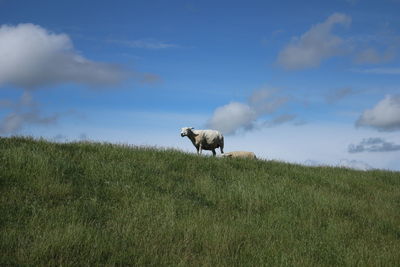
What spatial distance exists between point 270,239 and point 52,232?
139 inches

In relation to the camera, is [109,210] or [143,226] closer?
[143,226]

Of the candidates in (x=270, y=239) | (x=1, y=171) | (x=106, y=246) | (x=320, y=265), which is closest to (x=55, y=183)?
(x=1, y=171)

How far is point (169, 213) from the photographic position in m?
7.46

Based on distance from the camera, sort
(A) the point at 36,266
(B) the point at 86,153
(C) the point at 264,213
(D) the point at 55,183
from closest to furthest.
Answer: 1. (A) the point at 36,266
2. (D) the point at 55,183
3. (C) the point at 264,213
4. (B) the point at 86,153

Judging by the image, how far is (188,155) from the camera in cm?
1277

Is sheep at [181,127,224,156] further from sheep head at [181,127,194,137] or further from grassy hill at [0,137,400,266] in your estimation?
grassy hill at [0,137,400,266]

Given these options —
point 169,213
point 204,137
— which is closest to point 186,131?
point 204,137

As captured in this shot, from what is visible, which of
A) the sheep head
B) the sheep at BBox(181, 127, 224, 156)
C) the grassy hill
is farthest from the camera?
the sheep at BBox(181, 127, 224, 156)

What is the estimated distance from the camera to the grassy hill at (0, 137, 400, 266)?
19.1 ft

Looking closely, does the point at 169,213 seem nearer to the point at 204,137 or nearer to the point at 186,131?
the point at 186,131

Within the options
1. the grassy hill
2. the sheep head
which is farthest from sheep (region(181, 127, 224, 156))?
the grassy hill

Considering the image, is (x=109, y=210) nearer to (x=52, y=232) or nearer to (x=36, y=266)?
(x=52, y=232)

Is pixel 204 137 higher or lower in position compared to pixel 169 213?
higher

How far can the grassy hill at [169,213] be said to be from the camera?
581 cm
